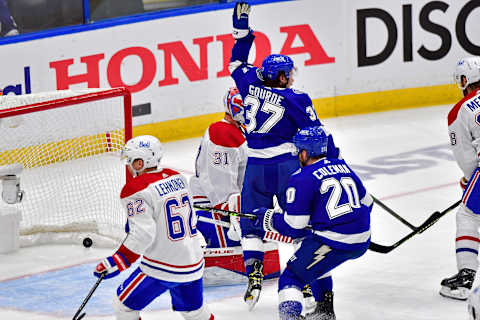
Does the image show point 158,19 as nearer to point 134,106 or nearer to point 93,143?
point 134,106

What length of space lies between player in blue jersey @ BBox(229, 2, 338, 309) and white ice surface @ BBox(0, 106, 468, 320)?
0.88 feet

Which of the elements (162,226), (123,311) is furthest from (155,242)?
(123,311)

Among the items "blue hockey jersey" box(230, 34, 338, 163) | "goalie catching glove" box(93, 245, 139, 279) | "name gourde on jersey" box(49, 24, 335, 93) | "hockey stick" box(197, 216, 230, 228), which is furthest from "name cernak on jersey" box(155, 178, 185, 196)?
"name gourde on jersey" box(49, 24, 335, 93)

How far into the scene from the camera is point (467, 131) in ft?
17.9

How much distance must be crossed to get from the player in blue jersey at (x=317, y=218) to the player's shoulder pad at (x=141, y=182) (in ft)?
1.94

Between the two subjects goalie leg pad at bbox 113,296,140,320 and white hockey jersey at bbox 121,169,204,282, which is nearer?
white hockey jersey at bbox 121,169,204,282

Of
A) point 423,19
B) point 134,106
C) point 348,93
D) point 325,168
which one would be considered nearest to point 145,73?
point 134,106

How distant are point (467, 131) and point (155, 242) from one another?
1910 mm

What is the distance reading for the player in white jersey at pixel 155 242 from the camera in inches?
174

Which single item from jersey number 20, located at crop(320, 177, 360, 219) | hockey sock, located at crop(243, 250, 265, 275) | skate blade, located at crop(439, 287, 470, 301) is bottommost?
skate blade, located at crop(439, 287, 470, 301)

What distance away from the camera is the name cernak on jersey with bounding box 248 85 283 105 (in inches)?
217

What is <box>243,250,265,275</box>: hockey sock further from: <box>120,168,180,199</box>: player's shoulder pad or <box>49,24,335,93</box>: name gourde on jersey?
<box>49,24,335,93</box>: name gourde on jersey

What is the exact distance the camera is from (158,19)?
8922 millimetres

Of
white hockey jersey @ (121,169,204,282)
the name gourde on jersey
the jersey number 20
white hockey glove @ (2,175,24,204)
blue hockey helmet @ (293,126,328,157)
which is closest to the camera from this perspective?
white hockey jersey @ (121,169,204,282)
